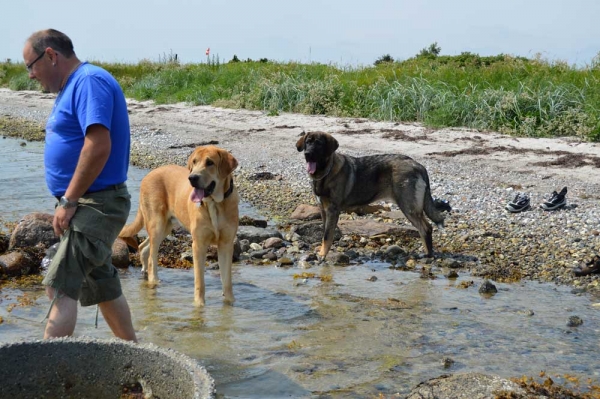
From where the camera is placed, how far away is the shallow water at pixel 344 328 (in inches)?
228

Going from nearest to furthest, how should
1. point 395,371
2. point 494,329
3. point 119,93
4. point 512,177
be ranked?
point 119,93 → point 395,371 → point 494,329 → point 512,177

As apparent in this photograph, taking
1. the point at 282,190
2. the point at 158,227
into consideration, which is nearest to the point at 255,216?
the point at 282,190

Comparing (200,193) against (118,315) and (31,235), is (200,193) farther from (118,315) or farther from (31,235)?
(31,235)

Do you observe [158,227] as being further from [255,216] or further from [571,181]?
[571,181]

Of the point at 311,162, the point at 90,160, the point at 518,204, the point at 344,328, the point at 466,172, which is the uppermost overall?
the point at 90,160

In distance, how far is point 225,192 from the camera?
6996 millimetres

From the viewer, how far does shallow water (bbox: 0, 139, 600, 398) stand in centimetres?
578

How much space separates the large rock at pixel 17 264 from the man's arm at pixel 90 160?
13.9 ft

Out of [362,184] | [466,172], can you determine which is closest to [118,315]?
[362,184]

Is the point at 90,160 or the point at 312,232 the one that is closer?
the point at 90,160

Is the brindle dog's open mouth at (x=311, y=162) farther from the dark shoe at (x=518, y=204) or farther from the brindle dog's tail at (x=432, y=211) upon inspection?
the dark shoe at (x=518, y=204)

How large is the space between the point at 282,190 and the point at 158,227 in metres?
5.62

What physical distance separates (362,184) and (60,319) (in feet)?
19.1

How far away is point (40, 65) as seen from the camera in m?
4.59
